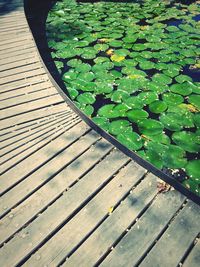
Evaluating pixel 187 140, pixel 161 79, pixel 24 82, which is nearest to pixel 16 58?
pixel 24 82

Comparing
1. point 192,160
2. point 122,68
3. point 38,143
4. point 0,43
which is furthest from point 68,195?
point 0,43

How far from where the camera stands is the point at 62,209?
1.43 meters

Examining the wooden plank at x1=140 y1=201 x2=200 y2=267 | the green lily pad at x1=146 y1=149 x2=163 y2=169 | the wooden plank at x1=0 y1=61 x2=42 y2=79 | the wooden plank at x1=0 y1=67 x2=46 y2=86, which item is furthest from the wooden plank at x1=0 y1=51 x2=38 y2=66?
the wooden plank at x1=140 y1=201 x2=200 y2=267

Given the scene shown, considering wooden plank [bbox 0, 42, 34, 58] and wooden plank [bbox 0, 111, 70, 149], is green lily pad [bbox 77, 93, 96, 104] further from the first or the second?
wooden plank [bbox 0, 42, 34, 58]

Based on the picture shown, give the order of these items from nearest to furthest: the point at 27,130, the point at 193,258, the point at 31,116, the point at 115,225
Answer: the point at 193,258 → the point at 115,225 → the point at 27,130 → the point at 31,116

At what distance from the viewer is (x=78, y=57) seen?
3189mm

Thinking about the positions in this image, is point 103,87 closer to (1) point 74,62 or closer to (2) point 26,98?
(1) point 74,62

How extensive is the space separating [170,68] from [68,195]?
1.94 meters

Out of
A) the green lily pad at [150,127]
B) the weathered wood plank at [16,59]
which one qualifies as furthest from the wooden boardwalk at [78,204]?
the weathered wood plank at [16,59]

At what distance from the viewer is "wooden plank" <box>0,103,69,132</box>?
76.8 inches

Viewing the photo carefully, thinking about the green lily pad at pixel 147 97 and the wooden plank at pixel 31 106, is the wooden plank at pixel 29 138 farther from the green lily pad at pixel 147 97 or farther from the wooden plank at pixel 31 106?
the green lily pad at pixel 147 97

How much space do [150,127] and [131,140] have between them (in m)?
0.23

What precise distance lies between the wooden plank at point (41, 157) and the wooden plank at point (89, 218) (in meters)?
0.43

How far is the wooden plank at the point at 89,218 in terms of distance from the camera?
1.26m
